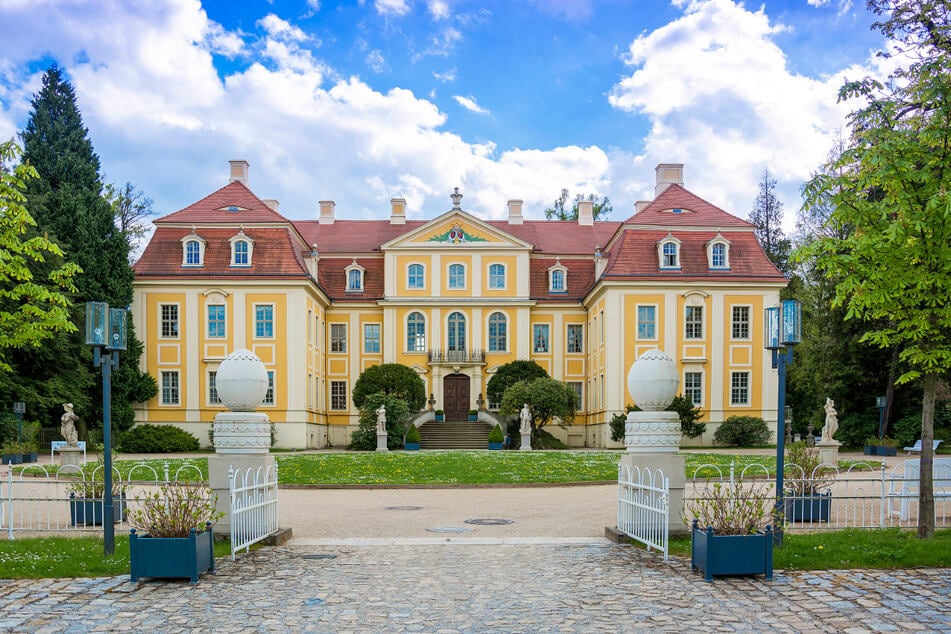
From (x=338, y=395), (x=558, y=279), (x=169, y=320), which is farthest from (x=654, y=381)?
(x=338, y=395)

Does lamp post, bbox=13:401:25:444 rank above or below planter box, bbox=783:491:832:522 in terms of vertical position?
below

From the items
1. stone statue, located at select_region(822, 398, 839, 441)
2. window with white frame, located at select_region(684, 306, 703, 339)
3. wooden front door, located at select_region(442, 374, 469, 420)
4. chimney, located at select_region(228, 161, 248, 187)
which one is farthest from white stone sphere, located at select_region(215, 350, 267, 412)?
chimney, located at select_region(228, 161, 248, 187)

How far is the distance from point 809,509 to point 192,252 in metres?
32.2

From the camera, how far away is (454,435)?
37.8m

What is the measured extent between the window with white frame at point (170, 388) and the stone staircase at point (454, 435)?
10.9 metres

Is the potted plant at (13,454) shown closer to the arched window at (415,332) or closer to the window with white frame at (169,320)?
the window with white frame at (169,320)

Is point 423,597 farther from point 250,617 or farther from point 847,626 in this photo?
point 847,626

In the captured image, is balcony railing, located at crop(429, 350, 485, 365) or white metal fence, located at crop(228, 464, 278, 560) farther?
balcony railing, located at crop(429, 350, 485, 365)

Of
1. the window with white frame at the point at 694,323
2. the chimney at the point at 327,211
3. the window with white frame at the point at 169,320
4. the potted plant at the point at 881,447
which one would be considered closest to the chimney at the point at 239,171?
the chimney at the point at 327,211

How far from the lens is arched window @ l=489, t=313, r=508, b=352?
138ft

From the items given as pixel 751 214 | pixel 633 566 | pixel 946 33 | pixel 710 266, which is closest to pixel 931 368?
pixel 946 33

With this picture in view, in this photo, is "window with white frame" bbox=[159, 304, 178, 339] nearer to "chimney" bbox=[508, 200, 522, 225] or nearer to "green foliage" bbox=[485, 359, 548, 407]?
"green foliage" bbox=[485, 359, 548, 407]

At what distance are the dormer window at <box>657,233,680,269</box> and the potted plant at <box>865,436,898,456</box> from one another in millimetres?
10960

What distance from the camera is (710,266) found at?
38969 millimetres
